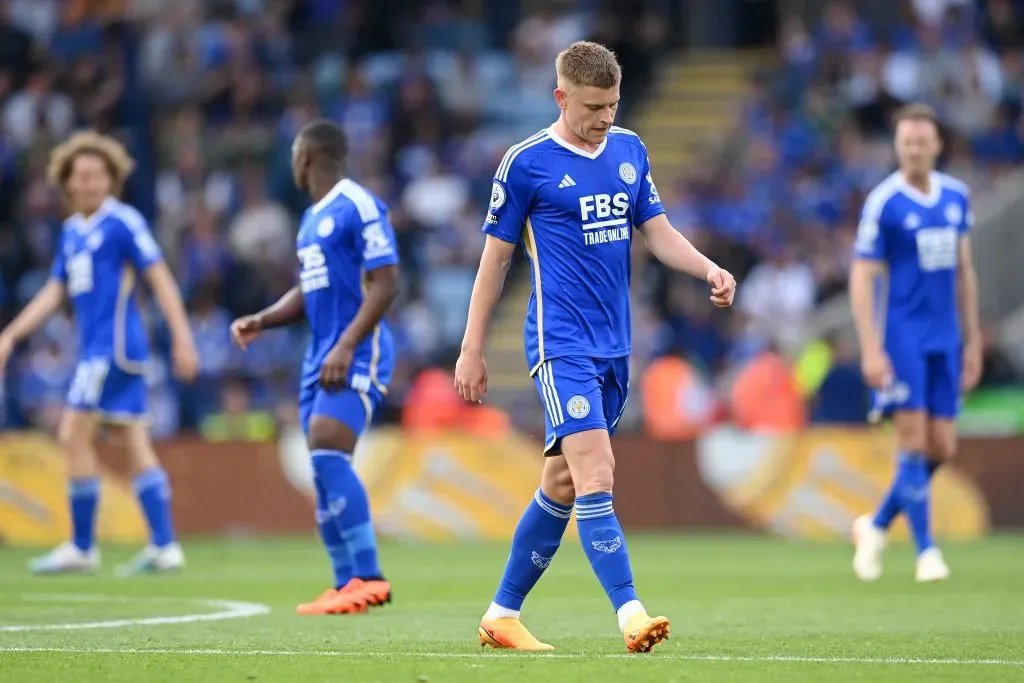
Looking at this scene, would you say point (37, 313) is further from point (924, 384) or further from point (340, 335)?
point (924, 384)

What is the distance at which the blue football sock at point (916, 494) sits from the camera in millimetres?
11328

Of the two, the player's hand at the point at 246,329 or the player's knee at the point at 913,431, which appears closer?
the player's hand at the point at 246,329

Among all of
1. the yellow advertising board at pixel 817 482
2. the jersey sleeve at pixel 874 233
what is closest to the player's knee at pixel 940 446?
the jersey sleeve at pixel 874 233

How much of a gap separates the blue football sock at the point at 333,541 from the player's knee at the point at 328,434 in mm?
218

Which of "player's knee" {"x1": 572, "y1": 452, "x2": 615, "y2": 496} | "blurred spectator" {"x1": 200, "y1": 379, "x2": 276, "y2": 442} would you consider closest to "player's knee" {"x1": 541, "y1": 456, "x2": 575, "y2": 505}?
"player's knee" {"x1": 572, "y1": 452, "x2": 615, "y2": 496}

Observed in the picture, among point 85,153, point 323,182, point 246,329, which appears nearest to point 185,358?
point 85,153

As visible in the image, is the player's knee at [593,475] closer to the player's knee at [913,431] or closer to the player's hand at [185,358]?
the player's knee at [913,431]

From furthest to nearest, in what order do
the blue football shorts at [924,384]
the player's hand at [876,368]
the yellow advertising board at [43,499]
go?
the yellow advertising board at [43,499] → the blue football shorts at [924,384] → the player's hand at [876,368]

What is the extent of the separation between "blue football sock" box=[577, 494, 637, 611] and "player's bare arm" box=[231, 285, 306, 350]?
10.3 ft

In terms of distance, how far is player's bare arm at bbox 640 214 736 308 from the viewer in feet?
22.7

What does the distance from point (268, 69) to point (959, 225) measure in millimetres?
14776

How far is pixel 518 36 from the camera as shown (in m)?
24.9

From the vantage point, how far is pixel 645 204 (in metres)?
7.42

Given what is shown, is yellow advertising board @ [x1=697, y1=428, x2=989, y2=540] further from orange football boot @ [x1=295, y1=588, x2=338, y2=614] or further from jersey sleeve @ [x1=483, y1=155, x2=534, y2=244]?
jersey sleeve @ [x1=483, y1=155, x2=534, y2=244]
